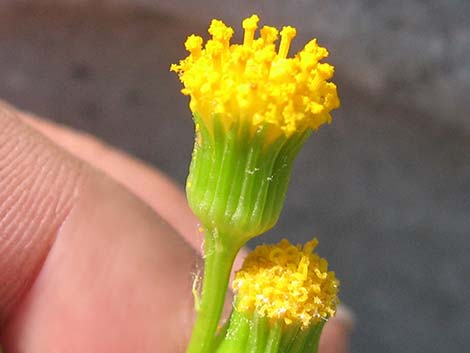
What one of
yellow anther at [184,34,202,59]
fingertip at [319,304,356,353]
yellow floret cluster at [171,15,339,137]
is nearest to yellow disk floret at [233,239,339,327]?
yellow floret cluster at [171,15,339,137]

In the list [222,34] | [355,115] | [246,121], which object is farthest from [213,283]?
[355,115]

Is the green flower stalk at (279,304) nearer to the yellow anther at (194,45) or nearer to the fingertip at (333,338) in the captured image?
the yellow anther at (194,45)

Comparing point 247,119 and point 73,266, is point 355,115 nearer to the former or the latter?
point 73,266

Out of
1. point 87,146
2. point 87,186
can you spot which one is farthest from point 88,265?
point 87,146

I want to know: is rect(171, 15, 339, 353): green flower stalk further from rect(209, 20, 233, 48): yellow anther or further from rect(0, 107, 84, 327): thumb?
rect(0, 107, 84, 327): thumb

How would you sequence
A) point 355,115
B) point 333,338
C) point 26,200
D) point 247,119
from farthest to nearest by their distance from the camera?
point 355,115 < point 333,338 < point 26,200 < point 247,119

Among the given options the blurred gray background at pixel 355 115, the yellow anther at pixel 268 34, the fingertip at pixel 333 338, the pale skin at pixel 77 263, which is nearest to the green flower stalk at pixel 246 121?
the yellow anther at pixel 268 34
